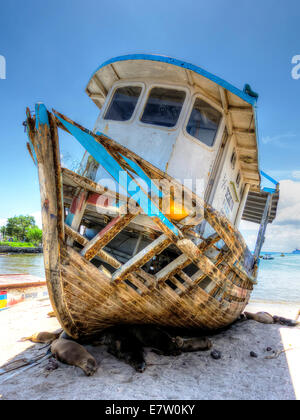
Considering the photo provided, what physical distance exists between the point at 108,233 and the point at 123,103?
2.81 meters

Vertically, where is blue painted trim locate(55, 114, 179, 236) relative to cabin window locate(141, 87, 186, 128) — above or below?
below

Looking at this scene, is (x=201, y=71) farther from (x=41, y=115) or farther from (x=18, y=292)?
(x=18, y=292)

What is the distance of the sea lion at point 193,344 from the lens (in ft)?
13.4

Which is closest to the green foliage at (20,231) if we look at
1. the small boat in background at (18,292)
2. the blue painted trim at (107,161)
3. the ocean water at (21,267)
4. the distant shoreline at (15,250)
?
the distant shoreline at (15,250)

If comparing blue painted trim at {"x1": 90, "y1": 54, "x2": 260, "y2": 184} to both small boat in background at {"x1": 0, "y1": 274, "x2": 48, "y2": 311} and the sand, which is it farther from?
small boat in background at {"x1": 0, "y1": 274, "x2": 48, "y2": 311}

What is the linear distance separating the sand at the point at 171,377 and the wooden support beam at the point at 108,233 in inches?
63.2

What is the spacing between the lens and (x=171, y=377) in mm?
3361

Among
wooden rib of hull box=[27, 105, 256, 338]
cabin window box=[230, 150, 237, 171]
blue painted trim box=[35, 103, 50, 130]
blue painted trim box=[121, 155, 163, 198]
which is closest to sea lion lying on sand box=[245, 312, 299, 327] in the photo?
wooden rib of hull box=[27, 105, 256, 338]

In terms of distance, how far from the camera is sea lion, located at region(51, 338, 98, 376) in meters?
3.29

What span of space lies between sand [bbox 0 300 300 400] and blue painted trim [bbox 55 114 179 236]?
208 centimetres

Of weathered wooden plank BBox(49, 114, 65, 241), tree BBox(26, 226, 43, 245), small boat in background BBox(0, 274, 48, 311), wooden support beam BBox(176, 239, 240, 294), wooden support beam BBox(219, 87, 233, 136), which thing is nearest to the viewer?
weathered wooden plank BBox(49, 114, 65, 241)

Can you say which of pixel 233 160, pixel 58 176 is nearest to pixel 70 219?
pixel 58 176

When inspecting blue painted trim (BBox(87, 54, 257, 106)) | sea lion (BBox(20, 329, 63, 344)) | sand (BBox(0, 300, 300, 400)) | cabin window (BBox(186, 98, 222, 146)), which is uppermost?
blue painted trim (BBox(87, 54, 257, 106))
